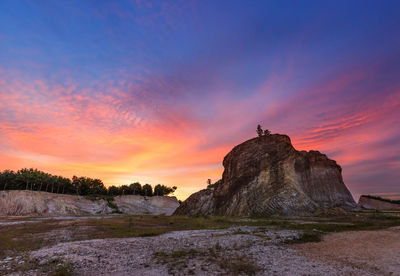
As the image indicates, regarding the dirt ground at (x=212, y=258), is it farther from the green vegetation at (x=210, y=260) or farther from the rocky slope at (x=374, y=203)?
the rocky slope at (x=374, y=203)

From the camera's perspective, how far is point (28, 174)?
96.2 meters

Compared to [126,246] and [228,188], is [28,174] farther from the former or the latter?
[126,246]

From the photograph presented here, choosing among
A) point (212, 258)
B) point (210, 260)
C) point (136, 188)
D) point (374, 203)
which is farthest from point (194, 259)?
point (136, 188)

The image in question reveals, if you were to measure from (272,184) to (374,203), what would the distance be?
6016 cm

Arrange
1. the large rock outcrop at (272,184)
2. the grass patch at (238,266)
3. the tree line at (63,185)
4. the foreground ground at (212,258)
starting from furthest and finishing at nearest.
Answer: the tree line at (63,185)
the large rock outcrop at (272,184)
the foreground ground at (212,258)
the grass patch at (238,266)

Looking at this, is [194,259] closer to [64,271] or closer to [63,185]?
[64,271]

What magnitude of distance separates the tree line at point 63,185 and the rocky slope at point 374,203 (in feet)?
338

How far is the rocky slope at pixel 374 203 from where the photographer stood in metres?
79.6

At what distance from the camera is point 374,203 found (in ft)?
276

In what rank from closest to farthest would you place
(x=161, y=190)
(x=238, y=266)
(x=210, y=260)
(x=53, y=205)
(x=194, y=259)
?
(x=238, y=266) < (x=210, y=260) < (x=194, y=259) < (x=53, y=205) < (x=161, y=190)

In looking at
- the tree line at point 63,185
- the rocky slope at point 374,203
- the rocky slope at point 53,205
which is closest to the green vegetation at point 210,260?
the rocky slope at point 53,205

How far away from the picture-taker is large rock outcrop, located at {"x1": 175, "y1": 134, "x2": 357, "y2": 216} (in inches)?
1966

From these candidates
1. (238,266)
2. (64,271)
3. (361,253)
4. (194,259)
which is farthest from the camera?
(361,253)

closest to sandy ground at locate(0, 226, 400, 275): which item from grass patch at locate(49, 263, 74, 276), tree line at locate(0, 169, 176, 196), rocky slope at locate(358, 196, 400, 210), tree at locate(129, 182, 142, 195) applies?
grass patch at locate(49, 263, 74, 276)
